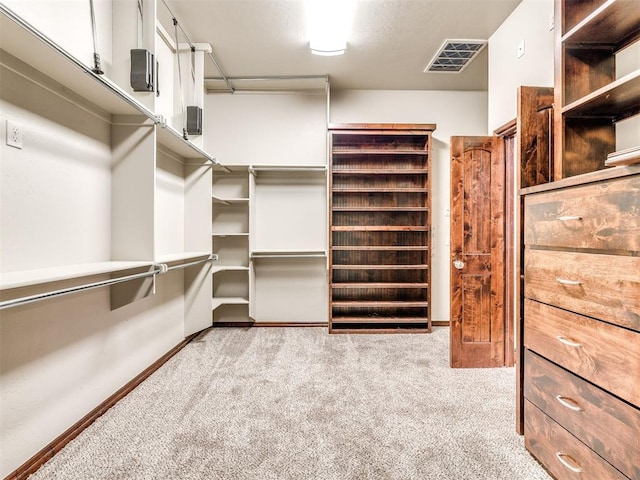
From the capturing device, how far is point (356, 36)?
9.05 ft

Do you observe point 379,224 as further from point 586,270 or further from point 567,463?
point 567,463

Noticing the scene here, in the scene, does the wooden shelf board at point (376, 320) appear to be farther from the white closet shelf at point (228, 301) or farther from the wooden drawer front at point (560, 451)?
the wooden drawer front at point (560, 451)

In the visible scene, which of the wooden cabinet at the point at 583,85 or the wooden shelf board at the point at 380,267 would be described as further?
the wooden shelf board at the point at 380,267

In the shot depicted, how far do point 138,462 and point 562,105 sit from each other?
8.39ft

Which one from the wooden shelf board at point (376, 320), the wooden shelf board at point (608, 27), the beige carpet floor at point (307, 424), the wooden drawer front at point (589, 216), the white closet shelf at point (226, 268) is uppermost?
the wooden shelf board at point (608, 27)

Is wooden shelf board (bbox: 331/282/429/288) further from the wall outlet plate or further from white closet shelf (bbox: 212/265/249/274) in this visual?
the wall outlet plate

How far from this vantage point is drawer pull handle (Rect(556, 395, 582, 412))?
4.06 feet

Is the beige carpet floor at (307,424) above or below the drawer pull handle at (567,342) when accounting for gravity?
below

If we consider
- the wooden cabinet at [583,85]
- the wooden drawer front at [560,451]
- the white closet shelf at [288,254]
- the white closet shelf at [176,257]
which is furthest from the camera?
the white closet shelf at [288,254]

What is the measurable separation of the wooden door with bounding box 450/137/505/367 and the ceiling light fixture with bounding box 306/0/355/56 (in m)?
1.28

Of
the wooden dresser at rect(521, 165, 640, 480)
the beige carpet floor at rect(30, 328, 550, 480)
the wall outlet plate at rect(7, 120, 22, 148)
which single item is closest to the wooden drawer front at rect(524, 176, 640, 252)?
the wooden dresser at rect(521, 165, 640, 480)

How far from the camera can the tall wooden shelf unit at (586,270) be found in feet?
3.46

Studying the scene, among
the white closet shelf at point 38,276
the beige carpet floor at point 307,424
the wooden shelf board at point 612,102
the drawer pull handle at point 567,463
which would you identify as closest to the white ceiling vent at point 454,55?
the wooden shelf board at point 612,102

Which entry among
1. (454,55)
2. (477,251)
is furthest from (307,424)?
(454,55)
